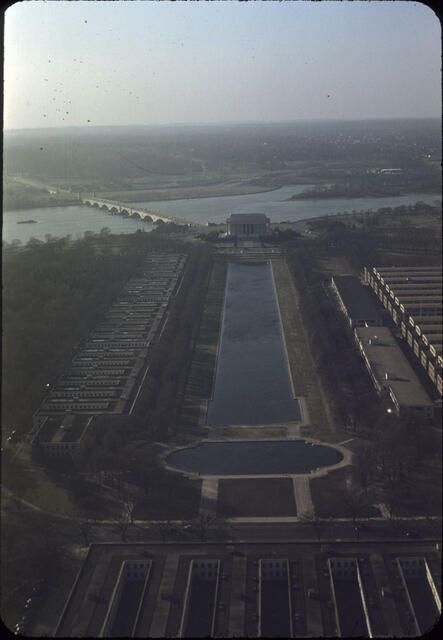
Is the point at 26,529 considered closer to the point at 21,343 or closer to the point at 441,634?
the point at 21,343

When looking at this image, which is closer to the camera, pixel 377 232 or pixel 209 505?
pixel 209 505

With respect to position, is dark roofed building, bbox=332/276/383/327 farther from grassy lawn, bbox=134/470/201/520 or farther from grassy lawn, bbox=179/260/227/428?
grassy lawn, bbox=134/470/201/520

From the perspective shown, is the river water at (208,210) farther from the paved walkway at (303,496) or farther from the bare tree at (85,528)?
the paved walkway at (303,496)

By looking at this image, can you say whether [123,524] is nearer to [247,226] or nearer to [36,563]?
[36,563]

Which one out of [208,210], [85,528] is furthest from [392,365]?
[208,210]

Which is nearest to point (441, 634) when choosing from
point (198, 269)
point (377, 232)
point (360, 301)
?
point (360, 301)

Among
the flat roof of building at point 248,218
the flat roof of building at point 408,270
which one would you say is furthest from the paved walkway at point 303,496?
the flat roof of building at point 248,218
